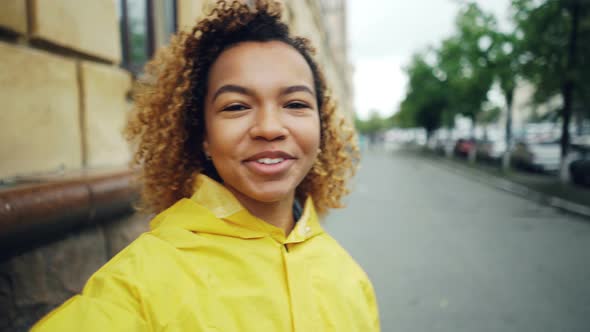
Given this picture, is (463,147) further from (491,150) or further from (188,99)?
(188,99)

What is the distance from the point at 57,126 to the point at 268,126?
1.99 meters

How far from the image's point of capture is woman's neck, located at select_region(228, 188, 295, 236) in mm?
1385

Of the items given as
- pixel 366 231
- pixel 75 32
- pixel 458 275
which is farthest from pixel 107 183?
pixel 366 231

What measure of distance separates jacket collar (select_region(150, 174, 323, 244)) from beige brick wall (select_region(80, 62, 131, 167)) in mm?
1965

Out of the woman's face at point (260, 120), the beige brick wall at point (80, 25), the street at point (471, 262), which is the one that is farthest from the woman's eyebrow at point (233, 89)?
the street at point (471, 262)

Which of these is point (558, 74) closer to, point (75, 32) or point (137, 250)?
point (75, 32)

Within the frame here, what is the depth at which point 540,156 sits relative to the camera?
1680 centimetres

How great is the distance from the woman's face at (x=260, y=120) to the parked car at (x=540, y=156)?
18047mm

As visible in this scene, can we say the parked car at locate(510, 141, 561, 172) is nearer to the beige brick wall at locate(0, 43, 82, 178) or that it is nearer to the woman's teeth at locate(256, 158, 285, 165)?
the beige brick wall at locate(0, 43, 82, 178)

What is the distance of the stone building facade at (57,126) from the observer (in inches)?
72.1


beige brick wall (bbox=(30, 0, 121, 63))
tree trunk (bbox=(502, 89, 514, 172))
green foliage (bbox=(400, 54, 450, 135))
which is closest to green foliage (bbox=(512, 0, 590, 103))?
tree trunk (bbox=(502, 89, 514, 172))

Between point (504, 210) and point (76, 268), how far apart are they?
8.86 meters

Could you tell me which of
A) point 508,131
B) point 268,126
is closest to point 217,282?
point 268,126

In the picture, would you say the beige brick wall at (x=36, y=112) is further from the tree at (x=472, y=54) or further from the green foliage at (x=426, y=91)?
the green foliage at (x=426, y=91)
